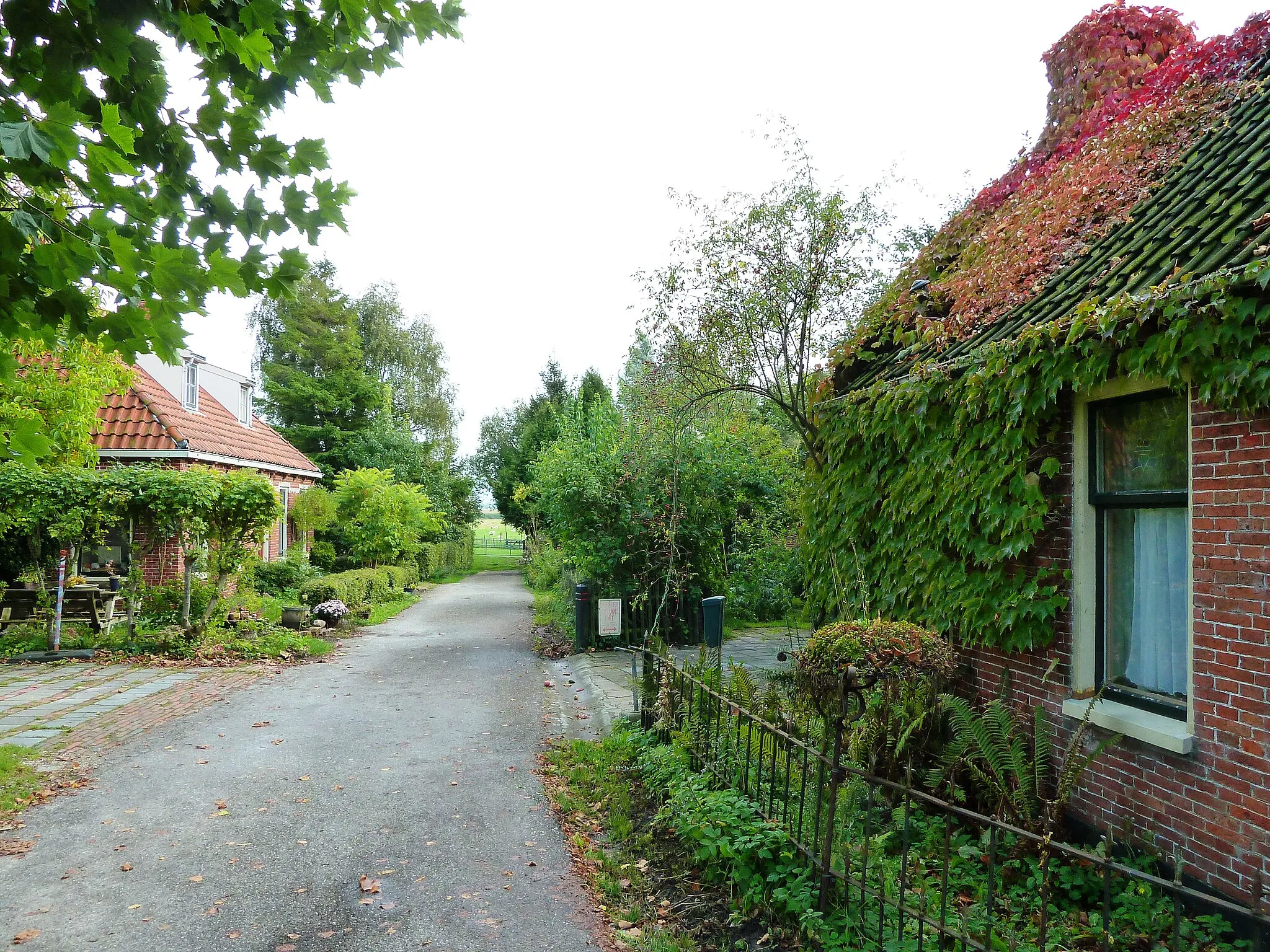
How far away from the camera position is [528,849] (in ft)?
17.8

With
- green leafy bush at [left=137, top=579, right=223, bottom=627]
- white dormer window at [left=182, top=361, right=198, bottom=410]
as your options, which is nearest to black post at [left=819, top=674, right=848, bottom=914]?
green leafy bush at [left=137, top=579, right=223, bottom=627]

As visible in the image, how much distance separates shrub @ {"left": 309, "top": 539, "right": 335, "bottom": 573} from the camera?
25.3 meters

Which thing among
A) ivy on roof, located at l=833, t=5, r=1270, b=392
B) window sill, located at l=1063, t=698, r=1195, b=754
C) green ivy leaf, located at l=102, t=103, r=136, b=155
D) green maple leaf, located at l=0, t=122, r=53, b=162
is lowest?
window sill, located at l=1063, t=698, r=1195, b=754

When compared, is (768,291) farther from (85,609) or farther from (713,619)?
(85,609)

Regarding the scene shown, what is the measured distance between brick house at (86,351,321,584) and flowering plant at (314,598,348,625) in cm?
252

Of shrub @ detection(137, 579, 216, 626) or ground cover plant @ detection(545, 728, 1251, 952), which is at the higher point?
shrub @ detection(137, 579, 216, 626)

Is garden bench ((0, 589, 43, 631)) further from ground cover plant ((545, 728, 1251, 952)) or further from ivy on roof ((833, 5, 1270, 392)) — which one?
ivy on roof ((833, 5, 1270, 392))

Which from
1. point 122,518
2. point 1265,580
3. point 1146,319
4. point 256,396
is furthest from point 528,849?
point 256,396

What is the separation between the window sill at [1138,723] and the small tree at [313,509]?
71.8ft

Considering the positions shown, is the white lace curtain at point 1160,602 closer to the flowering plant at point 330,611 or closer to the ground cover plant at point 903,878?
the ground cover plant at point 903,878

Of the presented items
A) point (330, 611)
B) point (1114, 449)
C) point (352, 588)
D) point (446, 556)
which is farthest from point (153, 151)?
point (446, 556)

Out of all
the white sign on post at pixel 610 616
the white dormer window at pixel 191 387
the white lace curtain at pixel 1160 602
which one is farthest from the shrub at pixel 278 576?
the white lace curtain at pixel 1160 602

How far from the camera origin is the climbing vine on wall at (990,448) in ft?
13.2

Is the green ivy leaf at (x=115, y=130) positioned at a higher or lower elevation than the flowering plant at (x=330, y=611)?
higher
